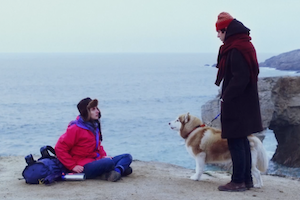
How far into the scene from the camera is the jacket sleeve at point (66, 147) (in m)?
6.37

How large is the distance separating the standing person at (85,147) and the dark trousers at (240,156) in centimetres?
182

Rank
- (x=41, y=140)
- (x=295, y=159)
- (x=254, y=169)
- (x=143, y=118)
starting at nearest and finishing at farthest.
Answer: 1. (x=254, y=169)
2. (x=295, y=159)
3. (x=41, y=140)
4. (x=143, y=118)

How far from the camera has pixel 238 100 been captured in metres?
5.73

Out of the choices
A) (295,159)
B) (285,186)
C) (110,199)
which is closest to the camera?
(110,199)

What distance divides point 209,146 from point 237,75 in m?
1.56

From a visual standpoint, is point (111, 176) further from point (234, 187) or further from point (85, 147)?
point (234, 187)

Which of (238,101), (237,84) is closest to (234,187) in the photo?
(238,101)

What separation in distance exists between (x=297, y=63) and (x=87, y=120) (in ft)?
239

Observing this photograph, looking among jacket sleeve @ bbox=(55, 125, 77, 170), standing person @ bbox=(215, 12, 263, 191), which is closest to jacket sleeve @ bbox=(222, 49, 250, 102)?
standing person @ bbox=(215, 12, 263, 191)

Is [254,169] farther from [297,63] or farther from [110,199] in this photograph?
[297,63]

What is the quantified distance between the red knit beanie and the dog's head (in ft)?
5.76

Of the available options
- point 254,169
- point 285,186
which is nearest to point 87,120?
point 254,169

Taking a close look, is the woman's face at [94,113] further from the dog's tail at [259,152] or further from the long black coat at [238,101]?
the dog's tail at [259,152]

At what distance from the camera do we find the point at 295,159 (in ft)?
53.9
